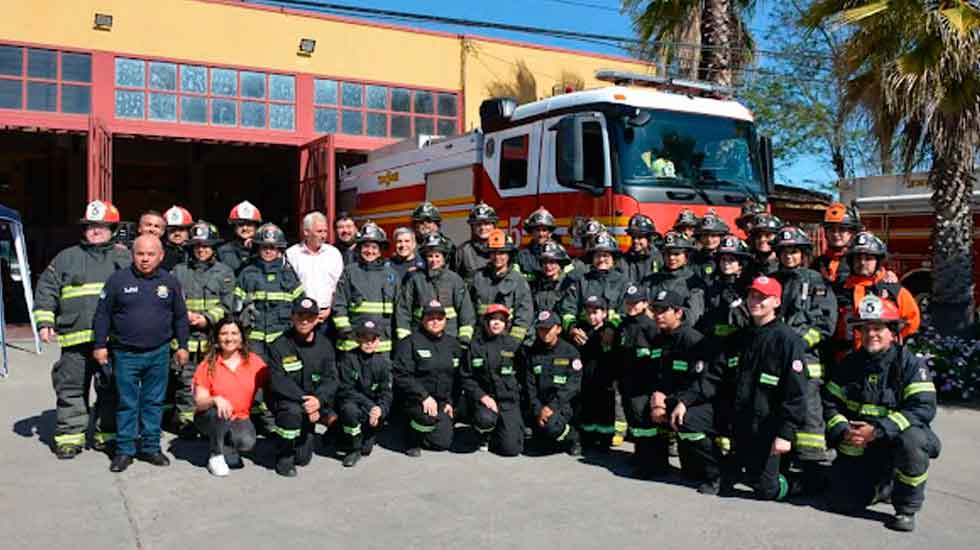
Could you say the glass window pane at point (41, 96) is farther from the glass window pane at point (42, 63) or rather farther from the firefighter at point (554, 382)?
the firefighter at point (554, 382)

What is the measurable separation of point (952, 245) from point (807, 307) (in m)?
4.75

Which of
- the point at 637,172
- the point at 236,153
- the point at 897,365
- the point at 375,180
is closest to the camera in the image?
the point at 897,365

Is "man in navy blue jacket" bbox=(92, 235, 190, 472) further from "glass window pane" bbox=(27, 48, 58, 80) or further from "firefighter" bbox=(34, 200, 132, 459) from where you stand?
"glass window pane" bbox=(27, 48, 58, 80)

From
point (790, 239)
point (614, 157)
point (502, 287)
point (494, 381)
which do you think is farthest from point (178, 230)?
point (790, 239)

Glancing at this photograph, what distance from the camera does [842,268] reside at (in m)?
6.41

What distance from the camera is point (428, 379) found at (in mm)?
6449

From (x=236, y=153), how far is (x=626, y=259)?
17914 millimetres

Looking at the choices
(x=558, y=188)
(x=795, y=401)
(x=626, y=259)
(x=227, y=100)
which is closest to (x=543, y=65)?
(x=227, y=100)

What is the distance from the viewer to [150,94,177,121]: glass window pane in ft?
52.4

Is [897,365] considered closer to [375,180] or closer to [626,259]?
[626,259]

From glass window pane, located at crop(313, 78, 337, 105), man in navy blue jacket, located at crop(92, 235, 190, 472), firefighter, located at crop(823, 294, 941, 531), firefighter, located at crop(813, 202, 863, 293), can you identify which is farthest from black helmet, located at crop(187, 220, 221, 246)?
glass window pane, located at crop(313, 78, 337, 105)

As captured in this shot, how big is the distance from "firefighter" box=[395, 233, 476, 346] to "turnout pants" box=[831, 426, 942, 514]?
2.82 m

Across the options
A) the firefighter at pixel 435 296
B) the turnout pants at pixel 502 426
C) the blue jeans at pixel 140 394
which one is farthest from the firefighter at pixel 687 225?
the blue jeans at pixel 140 394

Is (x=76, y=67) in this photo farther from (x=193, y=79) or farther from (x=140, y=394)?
(x=140, y=394)
